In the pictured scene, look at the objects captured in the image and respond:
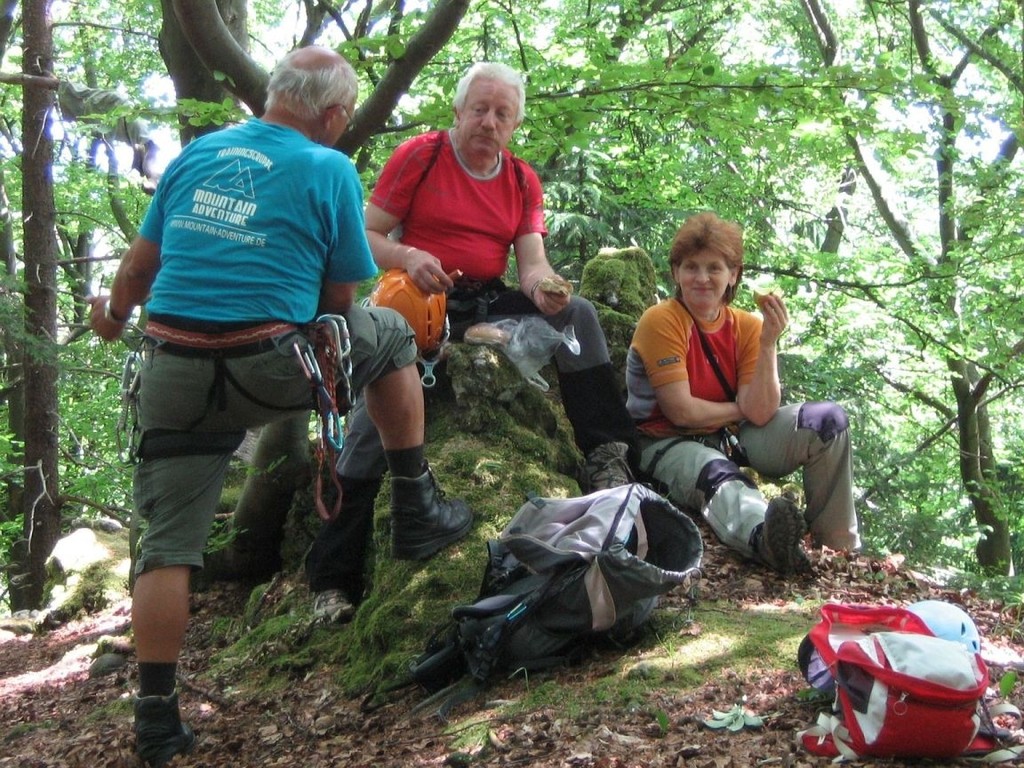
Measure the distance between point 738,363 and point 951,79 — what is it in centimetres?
1138

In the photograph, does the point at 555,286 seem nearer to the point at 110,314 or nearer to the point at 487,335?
the point at 487,335

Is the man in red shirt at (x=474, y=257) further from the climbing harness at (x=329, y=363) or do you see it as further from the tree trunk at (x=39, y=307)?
the tree trunk at (x=39, y=307)

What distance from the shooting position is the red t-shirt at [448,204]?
4699 millimetres

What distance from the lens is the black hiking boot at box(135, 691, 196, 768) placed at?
10.3ft

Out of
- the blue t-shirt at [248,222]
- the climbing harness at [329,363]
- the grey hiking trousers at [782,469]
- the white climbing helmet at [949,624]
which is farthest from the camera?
the grey hiking trousers at [782,469]

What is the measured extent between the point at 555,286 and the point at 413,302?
762 mm

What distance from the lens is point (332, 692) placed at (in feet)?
12.2

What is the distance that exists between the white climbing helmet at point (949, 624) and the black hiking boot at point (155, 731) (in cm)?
249

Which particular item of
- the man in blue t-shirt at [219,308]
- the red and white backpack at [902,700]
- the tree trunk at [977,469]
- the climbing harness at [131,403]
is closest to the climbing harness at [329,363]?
the man in blue t-shirt at [219,308]

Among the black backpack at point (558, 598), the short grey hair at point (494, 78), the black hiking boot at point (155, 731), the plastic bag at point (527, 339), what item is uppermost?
the short grey hair at point (494, 78)

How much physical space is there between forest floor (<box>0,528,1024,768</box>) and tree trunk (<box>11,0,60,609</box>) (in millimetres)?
4253

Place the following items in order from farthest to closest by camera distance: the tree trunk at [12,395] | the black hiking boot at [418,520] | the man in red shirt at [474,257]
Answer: the tree trunk at [12,395]
the man in red shirt at [474,257]
the black hiking boot at [418,520]

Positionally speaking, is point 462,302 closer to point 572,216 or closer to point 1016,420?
point 572,216

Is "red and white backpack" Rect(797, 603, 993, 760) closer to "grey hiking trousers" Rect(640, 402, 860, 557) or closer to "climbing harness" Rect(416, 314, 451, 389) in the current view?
"grey hiking trousers" Rect(640, 402, 860, 557)
